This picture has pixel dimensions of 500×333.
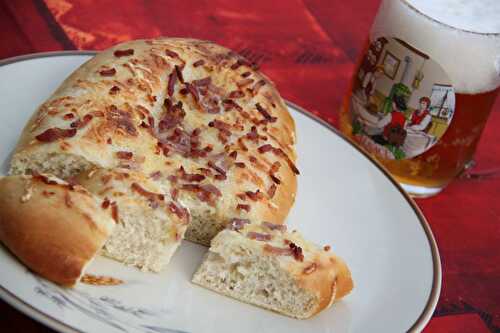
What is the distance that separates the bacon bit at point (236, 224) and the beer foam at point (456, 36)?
76 centimetres

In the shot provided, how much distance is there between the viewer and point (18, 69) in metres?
2.10

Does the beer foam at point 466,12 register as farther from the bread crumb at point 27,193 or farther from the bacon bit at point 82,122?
the bread crumb at point 27,193

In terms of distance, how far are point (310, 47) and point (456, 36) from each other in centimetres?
82

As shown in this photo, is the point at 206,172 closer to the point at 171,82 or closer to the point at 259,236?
the point at 259,236

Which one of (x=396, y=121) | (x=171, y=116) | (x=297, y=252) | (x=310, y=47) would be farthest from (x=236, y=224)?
(x=310, y=47)

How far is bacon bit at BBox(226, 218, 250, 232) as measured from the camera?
179 cm

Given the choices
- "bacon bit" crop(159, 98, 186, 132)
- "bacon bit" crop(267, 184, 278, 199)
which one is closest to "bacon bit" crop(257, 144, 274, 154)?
"bacon bit" crop(267, 184, 278, 199)

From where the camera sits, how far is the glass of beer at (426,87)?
7.08 feet

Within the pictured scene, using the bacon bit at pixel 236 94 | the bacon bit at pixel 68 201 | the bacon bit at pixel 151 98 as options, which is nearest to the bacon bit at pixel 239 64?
the bacon bit at pixel 236 94

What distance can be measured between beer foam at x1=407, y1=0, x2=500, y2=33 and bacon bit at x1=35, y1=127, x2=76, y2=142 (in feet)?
3.39

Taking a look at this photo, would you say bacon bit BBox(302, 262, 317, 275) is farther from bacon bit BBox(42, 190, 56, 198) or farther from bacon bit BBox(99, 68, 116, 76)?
bacon bit BBox(99, 68, 116, 76)

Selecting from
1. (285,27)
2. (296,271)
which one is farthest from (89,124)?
(285,27)

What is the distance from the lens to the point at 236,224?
179cm

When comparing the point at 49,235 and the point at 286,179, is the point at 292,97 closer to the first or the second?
the point at 286,179
